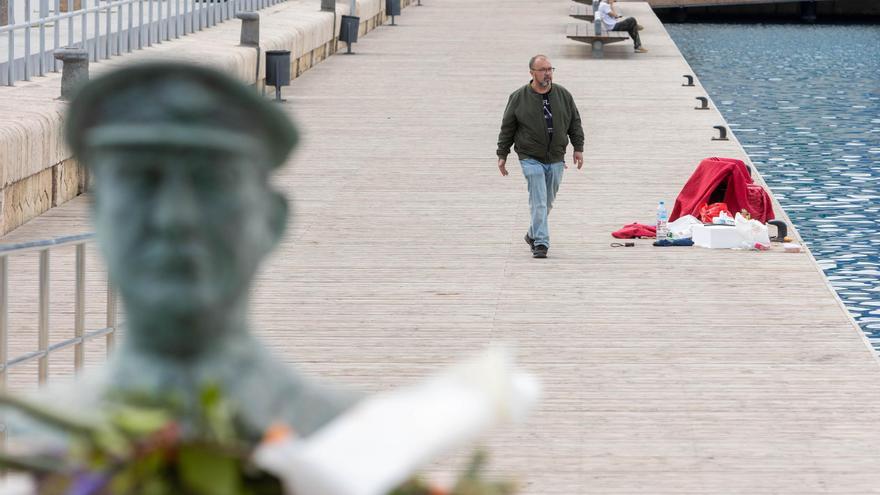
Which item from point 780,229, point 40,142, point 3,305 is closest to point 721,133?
point 780,229

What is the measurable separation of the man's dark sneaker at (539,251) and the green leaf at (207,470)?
11.2 m

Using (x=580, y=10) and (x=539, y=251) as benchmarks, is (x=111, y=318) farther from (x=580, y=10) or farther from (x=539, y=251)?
(x=580, y=10)

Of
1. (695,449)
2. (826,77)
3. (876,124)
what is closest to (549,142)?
(695,449)

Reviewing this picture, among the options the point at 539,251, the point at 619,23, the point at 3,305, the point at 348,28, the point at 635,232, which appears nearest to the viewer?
the point at 3,305

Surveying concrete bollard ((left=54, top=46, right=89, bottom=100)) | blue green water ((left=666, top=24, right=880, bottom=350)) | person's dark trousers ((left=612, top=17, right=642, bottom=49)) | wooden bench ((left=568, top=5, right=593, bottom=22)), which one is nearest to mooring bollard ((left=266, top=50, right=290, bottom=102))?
blue green water ((left=666, top=24, right=880, bottom=350))

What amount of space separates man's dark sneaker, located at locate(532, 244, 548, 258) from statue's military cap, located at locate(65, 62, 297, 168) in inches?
434

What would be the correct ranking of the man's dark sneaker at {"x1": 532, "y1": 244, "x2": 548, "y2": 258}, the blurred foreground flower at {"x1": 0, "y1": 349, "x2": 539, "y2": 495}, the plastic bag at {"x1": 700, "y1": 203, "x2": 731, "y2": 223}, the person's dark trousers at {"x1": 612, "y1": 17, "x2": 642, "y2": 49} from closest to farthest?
1. the blurred foreground flower at {"x1": 0, "y1": 349, "x2": 539, "y2": 495}
2. the man's dark sneaker at {"x1": 532, "y1": 244, "x2": 548, "y2": 258}
3. the plastic bag at {"x1": 700, "y1": 203, "x2": 731, "y2": 223}
4. the person's dark trousers at {"x1": 612, "y1": 17, "x2": 642, "y2": 49}

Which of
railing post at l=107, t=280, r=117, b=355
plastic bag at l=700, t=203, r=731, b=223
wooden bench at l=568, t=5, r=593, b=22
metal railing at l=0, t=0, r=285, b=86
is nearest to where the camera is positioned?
railing post at l=107, t=280, r=117, b=355

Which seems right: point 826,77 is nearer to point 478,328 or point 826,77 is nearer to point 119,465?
point 478,328

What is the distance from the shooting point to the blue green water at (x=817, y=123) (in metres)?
16.0

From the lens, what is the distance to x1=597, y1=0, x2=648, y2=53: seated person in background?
3177 cm

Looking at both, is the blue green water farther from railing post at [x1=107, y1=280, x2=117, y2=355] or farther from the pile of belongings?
railing post at [x1=107, y1=280, x2=117, y2=355]

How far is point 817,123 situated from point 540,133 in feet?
46.9

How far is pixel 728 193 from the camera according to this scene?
1429 cm
